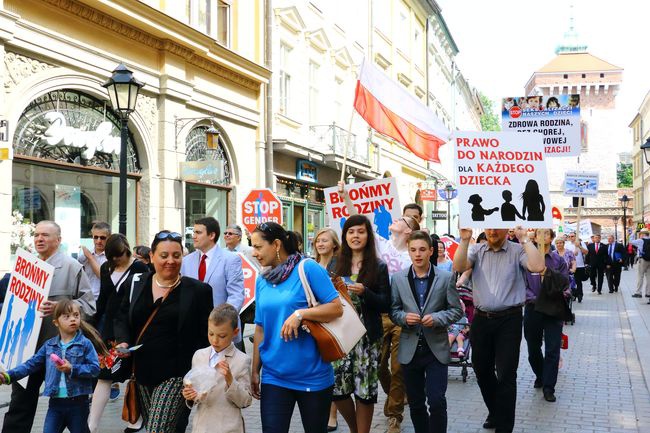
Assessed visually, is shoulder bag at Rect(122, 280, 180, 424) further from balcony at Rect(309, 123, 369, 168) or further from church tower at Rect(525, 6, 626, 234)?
church tower at Rect(525, 6, 626, 234)

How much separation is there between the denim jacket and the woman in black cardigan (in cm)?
191

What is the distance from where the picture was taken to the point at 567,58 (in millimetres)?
106188

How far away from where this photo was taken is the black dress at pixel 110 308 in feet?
16.6

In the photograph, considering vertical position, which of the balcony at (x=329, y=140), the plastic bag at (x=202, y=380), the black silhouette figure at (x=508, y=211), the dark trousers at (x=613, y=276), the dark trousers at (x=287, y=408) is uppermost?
Result: the balcony at (x=329, y=140)

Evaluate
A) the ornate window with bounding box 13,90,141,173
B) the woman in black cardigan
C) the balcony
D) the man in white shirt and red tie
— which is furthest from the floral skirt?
the balcony

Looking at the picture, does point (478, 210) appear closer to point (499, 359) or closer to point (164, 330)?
point (499, 359)

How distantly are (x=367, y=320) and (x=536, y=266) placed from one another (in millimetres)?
1454

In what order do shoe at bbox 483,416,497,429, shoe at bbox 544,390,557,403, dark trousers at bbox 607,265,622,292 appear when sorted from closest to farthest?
shoe at bbox 483,416,497,429 < shoe at bbox 544,390,557,403 < dark trousers at bbox 607,265,622,292

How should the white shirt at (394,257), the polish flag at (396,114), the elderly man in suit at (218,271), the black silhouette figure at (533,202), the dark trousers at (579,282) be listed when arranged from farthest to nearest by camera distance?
the dark trousers at (579,282) < the polish flag at (396,114) < the white shirt at (394,257) < the elderly man in suit at (218,271) < the black silhouette figure at (533,202)

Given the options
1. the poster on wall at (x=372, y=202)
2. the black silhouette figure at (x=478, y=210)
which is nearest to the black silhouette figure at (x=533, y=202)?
the black silhouette figure at (x=478, y=210)

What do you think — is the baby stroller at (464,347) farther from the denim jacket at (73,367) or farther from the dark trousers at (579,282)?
the dark trousers at (579,282)

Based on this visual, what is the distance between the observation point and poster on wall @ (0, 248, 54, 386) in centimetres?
583

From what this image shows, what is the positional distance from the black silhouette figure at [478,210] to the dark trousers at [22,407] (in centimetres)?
383

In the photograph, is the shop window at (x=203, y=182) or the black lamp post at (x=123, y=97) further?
the shop window at (x=203, y=182)
